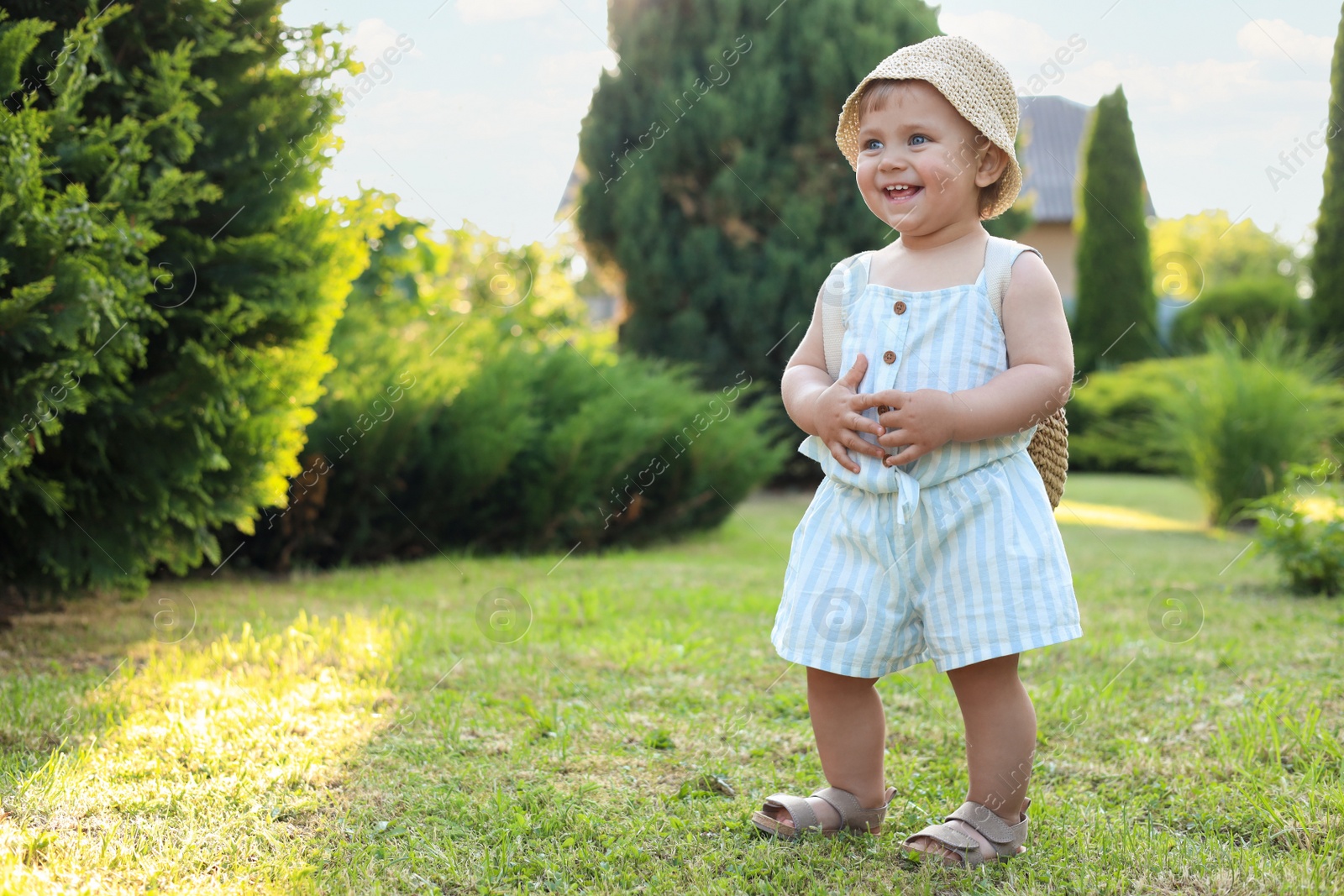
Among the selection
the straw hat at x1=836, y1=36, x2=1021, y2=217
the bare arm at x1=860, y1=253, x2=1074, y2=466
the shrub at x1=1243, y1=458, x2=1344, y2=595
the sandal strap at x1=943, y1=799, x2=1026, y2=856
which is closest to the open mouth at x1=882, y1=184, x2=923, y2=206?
the straw hat at x1=836, y1=36, x2=1021, y2=217

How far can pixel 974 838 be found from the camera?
2.14 metres

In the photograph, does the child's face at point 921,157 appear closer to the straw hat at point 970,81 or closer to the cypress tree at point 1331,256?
the straw hat at point 970,81

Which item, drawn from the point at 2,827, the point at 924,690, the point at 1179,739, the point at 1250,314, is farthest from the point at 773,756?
the point at 1250,314

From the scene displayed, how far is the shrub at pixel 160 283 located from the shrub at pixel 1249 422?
6.82 metres

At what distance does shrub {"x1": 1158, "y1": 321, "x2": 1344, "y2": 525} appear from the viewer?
26.6ft

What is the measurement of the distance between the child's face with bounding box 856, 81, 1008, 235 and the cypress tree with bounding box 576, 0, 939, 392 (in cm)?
707

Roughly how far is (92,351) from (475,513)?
3038 millimetres

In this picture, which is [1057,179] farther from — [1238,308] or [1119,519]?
[1119,519]

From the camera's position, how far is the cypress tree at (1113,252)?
18219 mm

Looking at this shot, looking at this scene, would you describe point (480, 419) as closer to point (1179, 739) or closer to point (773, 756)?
point (773, 756)

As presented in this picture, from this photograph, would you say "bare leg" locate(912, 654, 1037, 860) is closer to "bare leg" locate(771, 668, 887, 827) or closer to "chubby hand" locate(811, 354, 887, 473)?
"bare leg" locate(771, 668, 887, 827)

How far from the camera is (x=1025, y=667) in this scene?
383 cm

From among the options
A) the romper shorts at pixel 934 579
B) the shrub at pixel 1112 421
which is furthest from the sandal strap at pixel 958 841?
the shrub at pixel 1112 421

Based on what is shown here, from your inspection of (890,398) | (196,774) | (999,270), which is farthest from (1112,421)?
(196,774)
